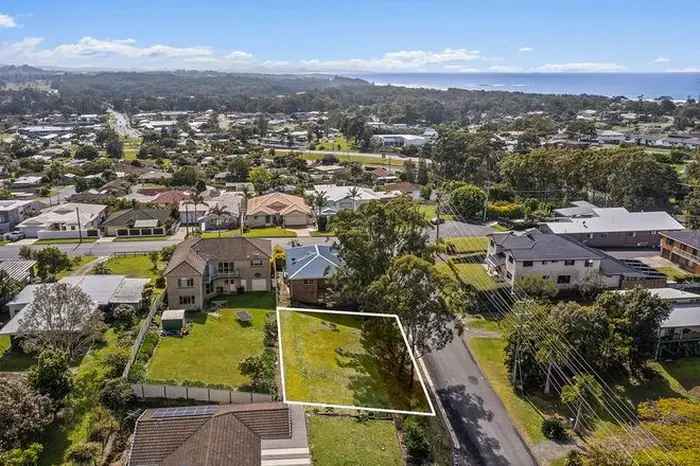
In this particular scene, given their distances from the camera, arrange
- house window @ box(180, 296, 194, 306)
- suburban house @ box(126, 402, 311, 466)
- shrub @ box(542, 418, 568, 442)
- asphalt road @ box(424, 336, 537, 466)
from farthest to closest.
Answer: house window @ box(180, 296, 194, 306)
shrub @ box(542, 418, 568, 442)
asphalt road @ box(424, 336, 537, 466)
suburban house @ box(126, 402, 311, 466)

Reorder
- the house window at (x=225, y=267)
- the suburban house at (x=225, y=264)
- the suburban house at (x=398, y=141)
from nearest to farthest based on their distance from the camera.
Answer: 1. the suburban house at (x=225, y=264)
2. the house window at (x=225, y=267)
3. the suburban house at (x=398, y=141)

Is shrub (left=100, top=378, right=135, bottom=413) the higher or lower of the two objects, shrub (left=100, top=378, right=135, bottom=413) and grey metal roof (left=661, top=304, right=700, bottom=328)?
the lower

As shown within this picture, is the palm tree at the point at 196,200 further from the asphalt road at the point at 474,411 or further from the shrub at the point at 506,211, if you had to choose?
the asphalt road at the point at 474,411

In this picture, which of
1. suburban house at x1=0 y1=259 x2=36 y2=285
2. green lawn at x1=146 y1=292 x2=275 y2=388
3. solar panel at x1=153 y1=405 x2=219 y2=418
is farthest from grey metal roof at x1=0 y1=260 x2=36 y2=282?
solar panel at x1=153 y1=405 x2=219 y2=418

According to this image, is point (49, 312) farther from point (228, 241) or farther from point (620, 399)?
point (620, 399)

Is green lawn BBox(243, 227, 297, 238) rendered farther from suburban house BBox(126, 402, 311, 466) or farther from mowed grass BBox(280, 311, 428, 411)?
mowed grass BBox(280, 311, 428, 411)

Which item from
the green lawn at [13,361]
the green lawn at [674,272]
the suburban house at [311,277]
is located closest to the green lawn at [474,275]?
the suburban house at [311,277]
